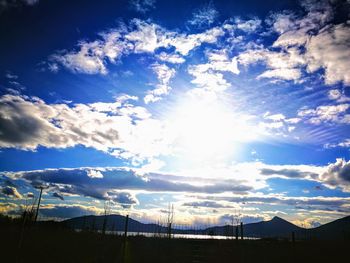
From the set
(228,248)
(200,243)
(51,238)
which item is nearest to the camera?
(228,248)

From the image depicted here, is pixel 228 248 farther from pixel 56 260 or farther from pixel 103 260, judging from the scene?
pixel 56 260

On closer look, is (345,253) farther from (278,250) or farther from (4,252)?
(4,252)

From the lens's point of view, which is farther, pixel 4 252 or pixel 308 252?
pixel 308 252

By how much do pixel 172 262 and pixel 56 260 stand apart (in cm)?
780

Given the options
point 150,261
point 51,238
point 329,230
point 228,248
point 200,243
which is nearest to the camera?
point 150,261

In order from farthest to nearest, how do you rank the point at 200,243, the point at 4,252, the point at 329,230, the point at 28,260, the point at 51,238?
the point at 329,230, the point at 200,243, the point at 51,238, the point at 4,252, the point at 28,260

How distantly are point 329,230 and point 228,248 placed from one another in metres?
187

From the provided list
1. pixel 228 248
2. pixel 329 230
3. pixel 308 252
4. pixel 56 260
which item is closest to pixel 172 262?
pixel 228 248

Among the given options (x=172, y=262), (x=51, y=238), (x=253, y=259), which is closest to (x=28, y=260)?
(x=51, y=238)

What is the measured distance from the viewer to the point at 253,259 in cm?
2025

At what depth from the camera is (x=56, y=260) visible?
672 inches

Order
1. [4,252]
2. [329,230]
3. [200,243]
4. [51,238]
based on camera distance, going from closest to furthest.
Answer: [4,252], [51,238], [200,243], [329,230]

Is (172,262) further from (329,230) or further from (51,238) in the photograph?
(329,230)

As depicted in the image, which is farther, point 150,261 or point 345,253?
point 345,253
